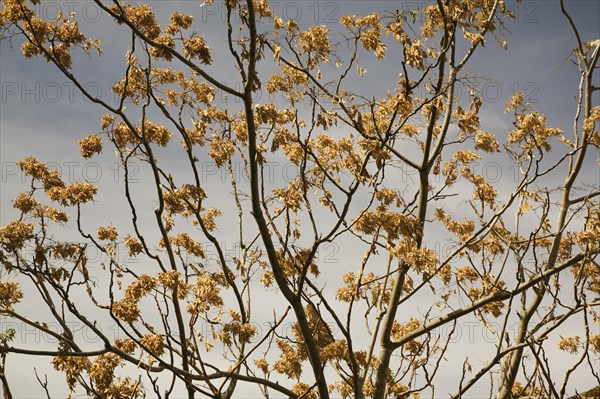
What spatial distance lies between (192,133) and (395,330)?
4.98 meters

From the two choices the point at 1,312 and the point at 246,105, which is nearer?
the point at 246,105

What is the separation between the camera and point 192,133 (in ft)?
32.3

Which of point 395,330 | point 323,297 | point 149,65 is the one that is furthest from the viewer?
point 395,330

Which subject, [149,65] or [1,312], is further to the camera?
[149,65]

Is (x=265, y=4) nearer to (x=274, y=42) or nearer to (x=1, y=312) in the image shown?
(x=274, y=42)

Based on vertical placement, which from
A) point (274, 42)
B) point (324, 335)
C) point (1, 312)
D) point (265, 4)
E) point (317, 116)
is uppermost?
point (265, 4)

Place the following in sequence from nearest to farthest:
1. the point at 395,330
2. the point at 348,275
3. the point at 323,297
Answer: the point at 323,297 → the point at 348,275 → the point at 395,330

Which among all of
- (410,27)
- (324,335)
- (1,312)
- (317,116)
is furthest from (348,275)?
(1,312)

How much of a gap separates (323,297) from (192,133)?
12.2ft

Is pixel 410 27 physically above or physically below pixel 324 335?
above

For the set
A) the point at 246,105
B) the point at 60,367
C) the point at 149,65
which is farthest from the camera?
the point at 149,65

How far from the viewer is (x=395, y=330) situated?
10.6m

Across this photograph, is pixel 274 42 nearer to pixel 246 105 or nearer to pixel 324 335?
pixel 246 105

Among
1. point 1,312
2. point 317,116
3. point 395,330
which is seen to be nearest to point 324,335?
point 395,330
